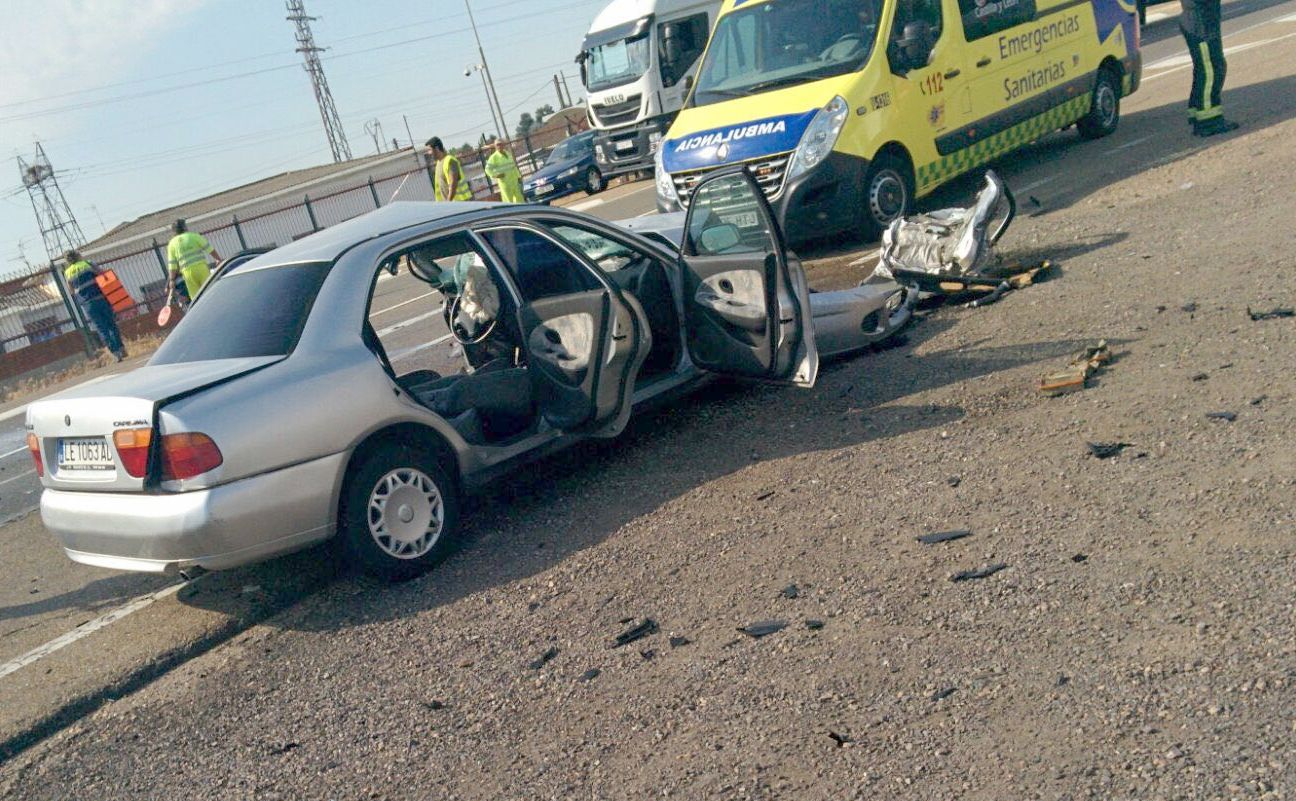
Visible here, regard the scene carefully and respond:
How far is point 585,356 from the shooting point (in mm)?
5949

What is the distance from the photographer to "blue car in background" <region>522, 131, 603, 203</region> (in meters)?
28.8

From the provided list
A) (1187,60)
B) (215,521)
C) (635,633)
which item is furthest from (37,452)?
(1187,60)

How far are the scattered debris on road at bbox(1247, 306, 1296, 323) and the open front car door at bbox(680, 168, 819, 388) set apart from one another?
2272mm

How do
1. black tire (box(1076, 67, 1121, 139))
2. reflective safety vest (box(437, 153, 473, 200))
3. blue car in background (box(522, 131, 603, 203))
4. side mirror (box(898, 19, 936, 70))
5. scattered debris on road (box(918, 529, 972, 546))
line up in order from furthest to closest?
blue car in background (box(522, 131, 603, 203))
reflective safety vest (box(437, 153, 473, 200))
black tire (box(1076, 67, 1121, 139))
side mirror (box(898, 19, 936, 70))
scattered debris on road (box(918, 529, 972, 546))

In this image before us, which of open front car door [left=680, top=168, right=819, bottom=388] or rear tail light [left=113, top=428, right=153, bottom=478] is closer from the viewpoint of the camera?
rear tail light [left=113, top=428, right=153, bottom=478]

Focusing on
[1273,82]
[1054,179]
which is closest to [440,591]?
[1054,179]

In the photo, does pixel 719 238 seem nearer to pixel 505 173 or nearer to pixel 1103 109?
pixel 1103 109

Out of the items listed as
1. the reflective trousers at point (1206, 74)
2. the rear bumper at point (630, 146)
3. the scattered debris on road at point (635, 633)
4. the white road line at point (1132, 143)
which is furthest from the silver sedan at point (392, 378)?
the rear bumper at point (630, 146)

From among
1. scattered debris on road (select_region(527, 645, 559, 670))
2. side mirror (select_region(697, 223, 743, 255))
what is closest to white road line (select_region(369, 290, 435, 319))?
side mirror (select_region(697, 223, 743, 255))

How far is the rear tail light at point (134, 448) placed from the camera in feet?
16.4

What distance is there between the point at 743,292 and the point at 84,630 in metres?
3.64

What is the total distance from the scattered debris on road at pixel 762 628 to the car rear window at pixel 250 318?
98.8 inches

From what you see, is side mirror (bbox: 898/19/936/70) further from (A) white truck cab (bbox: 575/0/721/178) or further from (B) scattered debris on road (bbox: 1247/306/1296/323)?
(A) white truck cab (bbox: 575/0/721/178)

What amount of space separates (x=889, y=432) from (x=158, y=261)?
2707 cm
